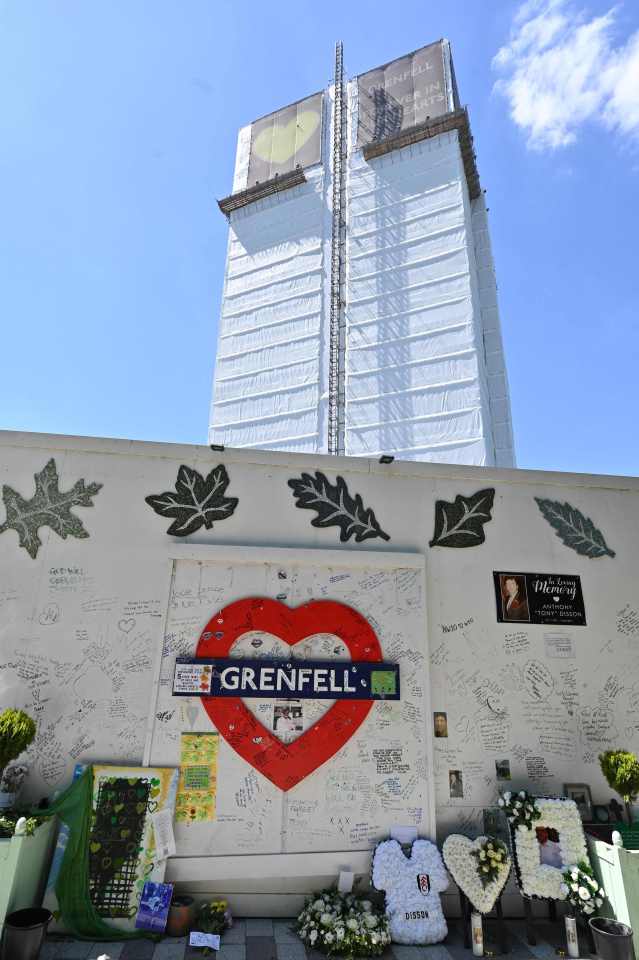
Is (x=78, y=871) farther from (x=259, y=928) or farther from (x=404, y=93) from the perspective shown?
(x=404, y=93)

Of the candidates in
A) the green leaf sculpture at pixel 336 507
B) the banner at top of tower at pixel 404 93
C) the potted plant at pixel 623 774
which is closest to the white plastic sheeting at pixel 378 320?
the banner at top of tower at pixel 404 93

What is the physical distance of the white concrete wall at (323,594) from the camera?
5316 millimetres

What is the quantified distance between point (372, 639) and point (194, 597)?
1.99m

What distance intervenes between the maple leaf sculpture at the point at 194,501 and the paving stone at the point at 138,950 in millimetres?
3623

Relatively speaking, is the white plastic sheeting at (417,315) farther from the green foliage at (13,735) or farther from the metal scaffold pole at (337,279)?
the green foliage at (13,735)

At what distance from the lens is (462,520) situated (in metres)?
6.34

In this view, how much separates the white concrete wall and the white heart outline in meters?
0.39

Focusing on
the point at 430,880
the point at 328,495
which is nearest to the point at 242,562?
the point at 328,495

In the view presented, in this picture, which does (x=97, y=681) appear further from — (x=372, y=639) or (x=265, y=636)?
(x=372, y=639)

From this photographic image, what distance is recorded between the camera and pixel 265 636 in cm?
566

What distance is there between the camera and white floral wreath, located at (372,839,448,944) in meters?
4.69

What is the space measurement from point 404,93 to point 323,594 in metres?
36.6

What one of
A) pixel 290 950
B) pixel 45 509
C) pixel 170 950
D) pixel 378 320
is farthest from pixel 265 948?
pixel 378 320

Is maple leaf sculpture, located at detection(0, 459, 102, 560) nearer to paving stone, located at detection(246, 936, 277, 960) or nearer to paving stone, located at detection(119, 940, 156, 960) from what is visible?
paving stone, located at detection(119, 940, 156, 960)
